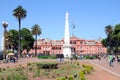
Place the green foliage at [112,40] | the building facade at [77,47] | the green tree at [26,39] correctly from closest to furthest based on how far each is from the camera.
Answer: the green foliage at [112,40] < the green tree at [26,39] < the building facade at [77,47]

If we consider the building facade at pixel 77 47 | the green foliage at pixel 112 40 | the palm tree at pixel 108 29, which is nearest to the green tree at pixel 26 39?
the green foliage at pixel 112 40

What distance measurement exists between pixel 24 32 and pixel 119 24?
36.9 meters

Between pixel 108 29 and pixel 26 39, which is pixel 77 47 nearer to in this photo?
pixel 108 29

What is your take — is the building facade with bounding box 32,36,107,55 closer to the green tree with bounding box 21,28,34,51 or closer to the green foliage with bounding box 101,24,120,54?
the green foliage with bounding box 101,24,120,54

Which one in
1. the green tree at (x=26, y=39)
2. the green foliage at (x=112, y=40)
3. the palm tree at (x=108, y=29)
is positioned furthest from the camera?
the palm tree at (x=108, y=29)

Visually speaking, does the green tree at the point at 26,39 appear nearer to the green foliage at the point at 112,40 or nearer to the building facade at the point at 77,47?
the green foliage at the point at 112,40

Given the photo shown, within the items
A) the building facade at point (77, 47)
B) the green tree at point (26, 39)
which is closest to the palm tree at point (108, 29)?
the building facade at point (77, 47)

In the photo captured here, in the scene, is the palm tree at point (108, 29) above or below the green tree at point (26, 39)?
above

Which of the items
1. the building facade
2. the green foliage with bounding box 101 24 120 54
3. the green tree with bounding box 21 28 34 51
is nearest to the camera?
A: the green foliage with bounding box 101 24 120 54

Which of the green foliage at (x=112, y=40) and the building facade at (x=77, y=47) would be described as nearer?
the green foliage at (x=112, y=40)

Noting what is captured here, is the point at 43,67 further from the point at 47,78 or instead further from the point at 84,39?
the point at 84,39

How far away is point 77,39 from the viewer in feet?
563

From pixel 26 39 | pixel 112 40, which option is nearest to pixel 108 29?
pixel 112 40

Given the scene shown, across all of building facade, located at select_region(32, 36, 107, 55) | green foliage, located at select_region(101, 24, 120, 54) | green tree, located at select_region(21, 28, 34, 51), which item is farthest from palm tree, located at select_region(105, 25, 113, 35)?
green tree, located at select_region(21, 28, 34, 51)
